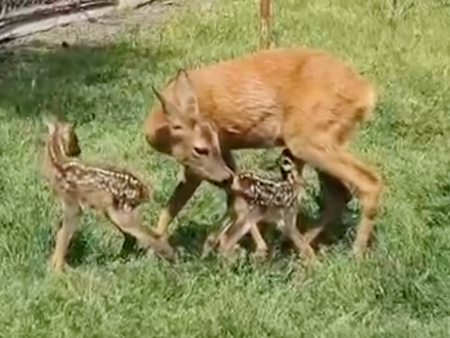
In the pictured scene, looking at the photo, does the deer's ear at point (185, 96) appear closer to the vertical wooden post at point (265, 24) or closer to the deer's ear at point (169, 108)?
the deer's ear at point (169, 108)

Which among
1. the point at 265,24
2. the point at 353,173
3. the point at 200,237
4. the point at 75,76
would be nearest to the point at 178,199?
the point at 200,237

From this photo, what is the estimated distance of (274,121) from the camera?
846cm

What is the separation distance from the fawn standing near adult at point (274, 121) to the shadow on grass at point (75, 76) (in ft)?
10.6

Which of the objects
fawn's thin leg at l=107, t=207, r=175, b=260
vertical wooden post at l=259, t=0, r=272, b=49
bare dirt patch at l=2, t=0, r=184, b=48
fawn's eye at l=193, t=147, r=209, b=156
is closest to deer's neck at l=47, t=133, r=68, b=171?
fawn's thin leg at l=107, t=207, r=175, b=260

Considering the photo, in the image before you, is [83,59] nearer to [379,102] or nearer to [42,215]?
[379,102]

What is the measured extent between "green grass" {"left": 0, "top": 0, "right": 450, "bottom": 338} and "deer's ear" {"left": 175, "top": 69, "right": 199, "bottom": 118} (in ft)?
2.41

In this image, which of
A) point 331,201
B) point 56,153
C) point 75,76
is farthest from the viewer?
point 75,76

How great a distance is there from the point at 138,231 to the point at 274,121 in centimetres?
108

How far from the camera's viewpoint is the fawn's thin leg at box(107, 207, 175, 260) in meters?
7.86

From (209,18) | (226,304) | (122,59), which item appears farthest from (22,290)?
(209,18)

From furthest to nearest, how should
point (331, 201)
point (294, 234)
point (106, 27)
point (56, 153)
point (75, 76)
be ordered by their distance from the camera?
point (106, 27), point (75, 76), point (331, 201), point (294, 234), point (56, 153)

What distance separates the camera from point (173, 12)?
16812mm

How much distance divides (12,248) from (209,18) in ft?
26.2

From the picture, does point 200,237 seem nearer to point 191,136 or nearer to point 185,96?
point 191,136
